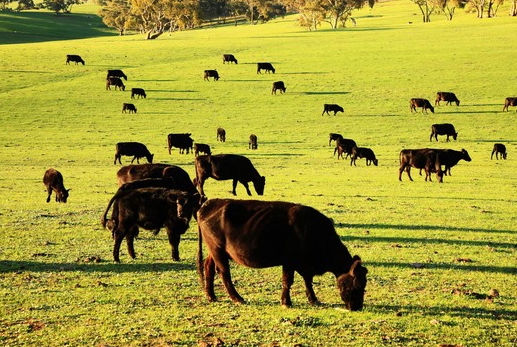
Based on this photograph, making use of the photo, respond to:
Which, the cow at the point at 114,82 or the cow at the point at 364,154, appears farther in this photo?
the cow at the point at 114,82

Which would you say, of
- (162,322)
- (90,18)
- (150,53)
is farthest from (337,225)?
(90,18)

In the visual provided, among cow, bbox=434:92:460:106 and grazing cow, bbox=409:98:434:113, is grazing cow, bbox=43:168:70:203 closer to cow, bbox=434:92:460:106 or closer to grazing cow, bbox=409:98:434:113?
grazing cow, bbox=409:98:434:113

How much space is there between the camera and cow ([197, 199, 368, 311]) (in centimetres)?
924

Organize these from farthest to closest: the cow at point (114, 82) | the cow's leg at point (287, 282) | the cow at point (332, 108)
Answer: the cow at point (114, 82) → the cow at point (332, 108) → the cow's leg at point (287, 282)

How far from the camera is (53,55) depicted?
7681 cm

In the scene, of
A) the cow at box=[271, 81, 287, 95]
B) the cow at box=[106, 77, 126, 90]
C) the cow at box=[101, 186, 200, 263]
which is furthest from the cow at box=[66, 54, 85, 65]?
the cow at box=[101, 186, 200, 263]

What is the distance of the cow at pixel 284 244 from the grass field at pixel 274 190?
1.76 feet

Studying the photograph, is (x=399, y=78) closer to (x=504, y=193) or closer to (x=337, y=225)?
(x=504, y=193)

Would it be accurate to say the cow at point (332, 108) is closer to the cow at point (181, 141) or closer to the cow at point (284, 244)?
the cow at point (181, 141)

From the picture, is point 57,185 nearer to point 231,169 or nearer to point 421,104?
point 231,169

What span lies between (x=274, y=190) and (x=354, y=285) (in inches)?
593

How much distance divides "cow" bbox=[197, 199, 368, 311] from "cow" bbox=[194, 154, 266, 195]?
42.6 feet

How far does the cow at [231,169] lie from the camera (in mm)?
22750

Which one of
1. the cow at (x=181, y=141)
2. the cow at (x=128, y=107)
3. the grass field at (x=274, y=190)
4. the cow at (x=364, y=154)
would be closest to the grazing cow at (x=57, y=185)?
the grass field at (x=274, y=190)
